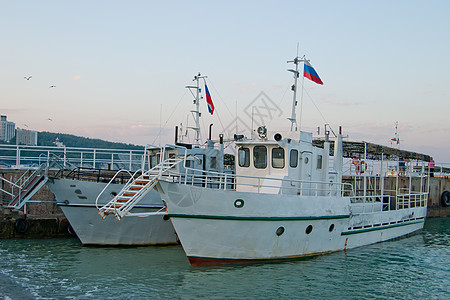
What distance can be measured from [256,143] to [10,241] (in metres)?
11.4

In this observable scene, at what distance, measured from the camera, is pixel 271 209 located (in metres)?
13.3

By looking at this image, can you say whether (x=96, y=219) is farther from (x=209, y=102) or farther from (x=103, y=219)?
(x=209, y=102)

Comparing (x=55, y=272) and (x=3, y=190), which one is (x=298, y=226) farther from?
(x=3, y=190)

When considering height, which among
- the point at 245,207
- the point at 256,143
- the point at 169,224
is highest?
the point at 256,143

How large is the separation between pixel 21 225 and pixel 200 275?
1014 cm

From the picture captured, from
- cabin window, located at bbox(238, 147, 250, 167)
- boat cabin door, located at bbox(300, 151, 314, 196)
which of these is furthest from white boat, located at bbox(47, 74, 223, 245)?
boat cabin door, located at bbox(300, 151, 314, 196)

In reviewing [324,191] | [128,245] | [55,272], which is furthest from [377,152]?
[55,272]

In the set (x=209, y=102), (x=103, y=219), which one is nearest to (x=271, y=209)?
(x=103, y=219)

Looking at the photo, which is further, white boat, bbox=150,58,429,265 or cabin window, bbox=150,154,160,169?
cabin window, bbox=150,154,160,169

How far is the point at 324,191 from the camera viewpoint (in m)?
16.3

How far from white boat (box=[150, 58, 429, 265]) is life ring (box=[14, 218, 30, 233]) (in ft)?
26.6

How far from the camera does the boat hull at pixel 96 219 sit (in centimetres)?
1658

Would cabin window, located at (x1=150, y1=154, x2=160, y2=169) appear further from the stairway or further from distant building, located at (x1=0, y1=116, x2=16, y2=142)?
distant building, located at (x1=0, y1=116, x2=16, y2=142)

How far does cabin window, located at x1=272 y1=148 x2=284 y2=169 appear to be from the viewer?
1497cm
